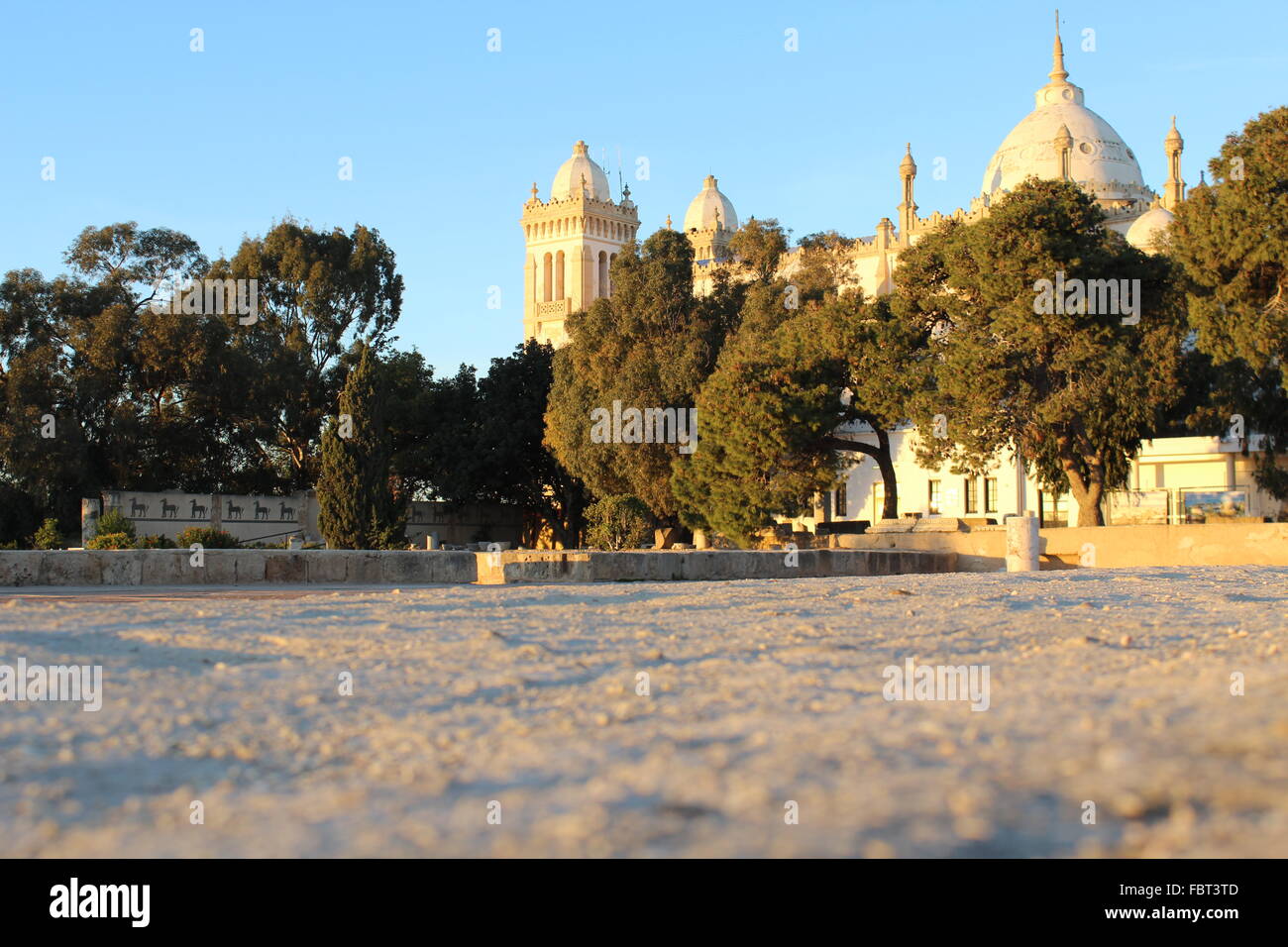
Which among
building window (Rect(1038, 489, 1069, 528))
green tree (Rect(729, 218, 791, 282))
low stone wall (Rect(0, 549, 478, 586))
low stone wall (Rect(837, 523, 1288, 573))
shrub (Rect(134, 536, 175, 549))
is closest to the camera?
low stone wall (Rect(0, 549, 478, 586))

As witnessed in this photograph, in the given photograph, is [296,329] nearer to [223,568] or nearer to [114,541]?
[114,541]

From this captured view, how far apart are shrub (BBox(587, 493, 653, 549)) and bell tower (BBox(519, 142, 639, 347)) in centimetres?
5331

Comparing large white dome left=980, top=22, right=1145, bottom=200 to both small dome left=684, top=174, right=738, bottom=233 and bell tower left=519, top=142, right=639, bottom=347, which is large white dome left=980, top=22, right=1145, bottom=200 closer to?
small dome left=684, top=174, right=738, bottom=233

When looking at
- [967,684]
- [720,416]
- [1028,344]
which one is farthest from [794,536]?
[967,684]

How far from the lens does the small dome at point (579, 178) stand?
91.4m

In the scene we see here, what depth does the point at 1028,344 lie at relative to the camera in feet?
91.3

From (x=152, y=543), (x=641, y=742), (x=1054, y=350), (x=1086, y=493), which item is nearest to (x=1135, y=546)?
(x=1086, y=493)

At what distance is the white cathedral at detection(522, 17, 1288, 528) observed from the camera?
35094mm

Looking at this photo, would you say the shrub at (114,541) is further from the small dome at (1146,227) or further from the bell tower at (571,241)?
the bell tower at (571,241)

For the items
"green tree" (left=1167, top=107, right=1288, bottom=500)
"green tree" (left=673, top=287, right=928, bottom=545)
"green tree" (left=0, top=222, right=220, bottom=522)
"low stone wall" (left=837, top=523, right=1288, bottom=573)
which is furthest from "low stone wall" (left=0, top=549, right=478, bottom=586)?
"green tree" (left=0, top=222, right=220, bottom=522)

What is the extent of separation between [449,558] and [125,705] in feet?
38.9

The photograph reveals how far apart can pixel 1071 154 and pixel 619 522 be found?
38.8 m

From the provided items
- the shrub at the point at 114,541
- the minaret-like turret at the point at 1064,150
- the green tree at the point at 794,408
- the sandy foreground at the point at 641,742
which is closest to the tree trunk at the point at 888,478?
the green tree at the point at 794,408

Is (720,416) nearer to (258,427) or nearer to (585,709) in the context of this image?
(258,427)
